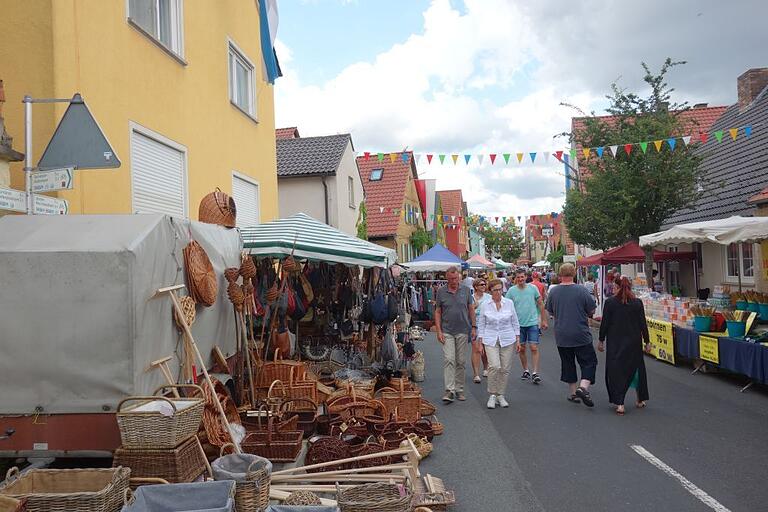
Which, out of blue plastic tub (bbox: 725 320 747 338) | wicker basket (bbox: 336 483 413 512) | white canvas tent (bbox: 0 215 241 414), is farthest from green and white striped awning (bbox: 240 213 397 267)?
blue plastic tub (bbox: 725 320 747 338)

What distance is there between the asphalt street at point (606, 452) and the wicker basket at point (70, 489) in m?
2.62

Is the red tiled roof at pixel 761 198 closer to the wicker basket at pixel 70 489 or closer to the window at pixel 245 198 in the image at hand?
the window at pixel 245 198

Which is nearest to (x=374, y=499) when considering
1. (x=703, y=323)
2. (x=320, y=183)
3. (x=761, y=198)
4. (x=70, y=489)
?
(x=70, y=489)

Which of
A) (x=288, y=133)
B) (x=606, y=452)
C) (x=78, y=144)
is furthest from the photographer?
(x=288, y=133)

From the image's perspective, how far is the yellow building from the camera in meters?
6.36

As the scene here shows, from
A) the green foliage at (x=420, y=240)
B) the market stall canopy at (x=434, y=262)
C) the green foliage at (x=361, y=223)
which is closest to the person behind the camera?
the market stall canopy at (x=434, y=262)

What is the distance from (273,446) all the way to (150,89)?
211 inches

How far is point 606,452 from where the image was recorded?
634 cm

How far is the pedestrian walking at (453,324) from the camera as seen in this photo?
880 centimetres

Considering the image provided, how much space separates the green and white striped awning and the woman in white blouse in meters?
1.72

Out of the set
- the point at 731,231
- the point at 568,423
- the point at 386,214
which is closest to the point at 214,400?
the point at 568,423

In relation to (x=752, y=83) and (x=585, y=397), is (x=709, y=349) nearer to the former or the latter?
(x=585, y=397)

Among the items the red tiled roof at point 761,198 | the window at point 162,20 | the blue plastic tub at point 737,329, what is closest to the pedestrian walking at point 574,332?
the blue plastic tub at point 737,329

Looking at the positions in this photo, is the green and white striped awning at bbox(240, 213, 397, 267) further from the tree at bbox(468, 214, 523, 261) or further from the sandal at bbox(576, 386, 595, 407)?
the tree at bbox(468, 214, 523, 261)
